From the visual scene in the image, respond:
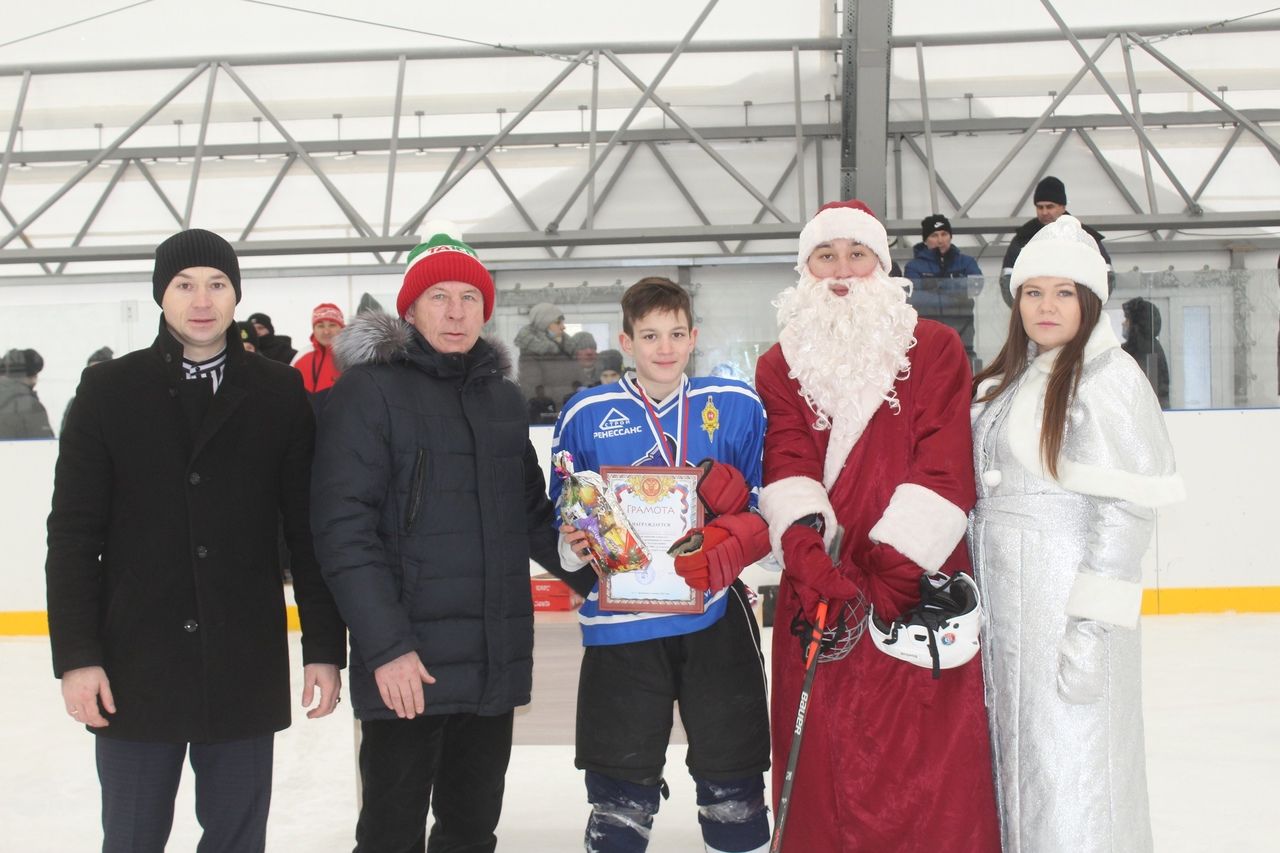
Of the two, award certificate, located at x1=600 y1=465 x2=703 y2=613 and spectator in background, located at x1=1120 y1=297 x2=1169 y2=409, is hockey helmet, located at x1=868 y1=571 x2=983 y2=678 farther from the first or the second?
spectator in background, located at x1=1120 y1=297 x2=1169 y2=409

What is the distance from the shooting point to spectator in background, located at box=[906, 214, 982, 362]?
19.5 ft

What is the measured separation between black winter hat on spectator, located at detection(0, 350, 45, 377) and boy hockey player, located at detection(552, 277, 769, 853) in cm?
496

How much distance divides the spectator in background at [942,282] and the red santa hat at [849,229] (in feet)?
11.2

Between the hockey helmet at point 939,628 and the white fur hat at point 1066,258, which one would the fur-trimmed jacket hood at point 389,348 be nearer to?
the hockey helmet at point 939,628

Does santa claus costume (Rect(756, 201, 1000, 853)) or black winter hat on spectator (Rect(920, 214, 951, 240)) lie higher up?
black winter hat on spectator (Rect(920, 214, 951, 240))

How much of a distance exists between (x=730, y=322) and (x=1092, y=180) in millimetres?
4762

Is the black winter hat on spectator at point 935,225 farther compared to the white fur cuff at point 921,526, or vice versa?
the black winter hat on spectator at point 935,225

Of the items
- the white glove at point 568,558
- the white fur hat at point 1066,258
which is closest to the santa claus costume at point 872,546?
the white fur hat at point 1066,258

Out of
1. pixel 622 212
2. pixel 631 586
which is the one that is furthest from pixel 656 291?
pixel 622 212

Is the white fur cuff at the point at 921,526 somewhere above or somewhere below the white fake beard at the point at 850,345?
below

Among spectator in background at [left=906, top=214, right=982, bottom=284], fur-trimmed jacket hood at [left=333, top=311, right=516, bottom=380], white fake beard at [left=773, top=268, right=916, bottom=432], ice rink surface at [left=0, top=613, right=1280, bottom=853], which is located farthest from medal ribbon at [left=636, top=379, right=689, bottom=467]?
spectator in background at [left=906, top=214, right=982, bottom=284]

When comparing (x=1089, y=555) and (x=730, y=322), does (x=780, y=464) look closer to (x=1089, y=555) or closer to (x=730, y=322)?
(x=1089, y=555)

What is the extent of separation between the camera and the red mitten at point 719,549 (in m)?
2.10

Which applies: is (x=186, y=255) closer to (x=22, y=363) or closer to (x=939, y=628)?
(x=939, y=628)
